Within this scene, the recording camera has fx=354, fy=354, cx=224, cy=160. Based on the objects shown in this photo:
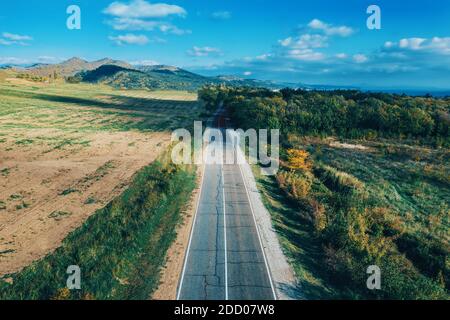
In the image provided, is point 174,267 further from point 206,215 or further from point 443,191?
point 443,191

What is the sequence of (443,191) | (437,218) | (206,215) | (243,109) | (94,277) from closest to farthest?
1. (94,277)
2. (206,215)
3. (437,218)
4. (443,191)
5. (243,109)

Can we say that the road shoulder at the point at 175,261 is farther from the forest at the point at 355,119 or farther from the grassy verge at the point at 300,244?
the forest at the point at 355,119

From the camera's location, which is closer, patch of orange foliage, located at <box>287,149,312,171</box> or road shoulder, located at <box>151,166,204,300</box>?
road shoulder, located at <box>151,166,204,300</box>

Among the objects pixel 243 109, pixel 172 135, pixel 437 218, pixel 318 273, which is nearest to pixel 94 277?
pixel 318 273

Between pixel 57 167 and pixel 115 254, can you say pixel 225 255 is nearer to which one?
pixel 115 254

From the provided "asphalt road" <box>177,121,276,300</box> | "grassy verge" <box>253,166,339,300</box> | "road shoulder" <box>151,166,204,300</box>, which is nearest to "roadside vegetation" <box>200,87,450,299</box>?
"grassy verge" <box>253,166,339,300</box>

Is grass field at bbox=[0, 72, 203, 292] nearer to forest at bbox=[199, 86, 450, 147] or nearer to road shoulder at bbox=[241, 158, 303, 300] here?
road shoulder at bbox=[241, 158, 303, 300]

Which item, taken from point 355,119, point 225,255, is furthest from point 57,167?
point 355,119
